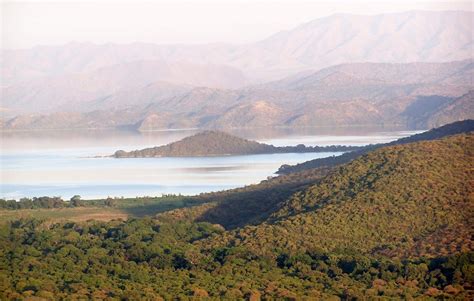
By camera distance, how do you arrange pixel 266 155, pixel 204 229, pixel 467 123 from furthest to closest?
1. pixel 266 155
2. pixel 467 123
3. pixel 204 229

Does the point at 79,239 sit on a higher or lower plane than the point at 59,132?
lower

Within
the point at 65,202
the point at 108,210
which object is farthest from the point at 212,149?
the point at 108,210

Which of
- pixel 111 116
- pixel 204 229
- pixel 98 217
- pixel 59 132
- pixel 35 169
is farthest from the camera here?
pixel 111 116

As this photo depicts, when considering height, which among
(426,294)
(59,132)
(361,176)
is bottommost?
(426,294)

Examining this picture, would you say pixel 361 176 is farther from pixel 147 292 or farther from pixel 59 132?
pixel 59 132

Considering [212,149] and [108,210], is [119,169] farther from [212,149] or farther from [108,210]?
[108,210]

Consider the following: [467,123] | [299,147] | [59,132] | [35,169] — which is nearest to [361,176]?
[467,123]

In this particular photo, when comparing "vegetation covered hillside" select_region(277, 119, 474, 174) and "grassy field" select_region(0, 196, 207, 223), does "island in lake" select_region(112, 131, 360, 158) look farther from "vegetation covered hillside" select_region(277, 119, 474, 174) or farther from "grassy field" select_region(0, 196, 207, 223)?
"grassy field" select_region(0, 196, 207, 223)
